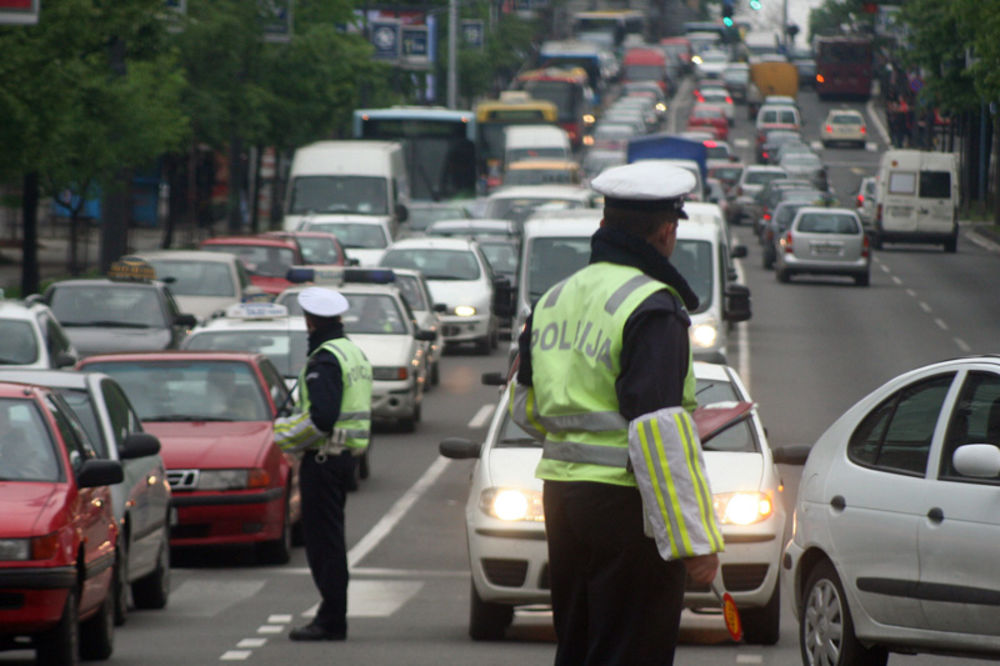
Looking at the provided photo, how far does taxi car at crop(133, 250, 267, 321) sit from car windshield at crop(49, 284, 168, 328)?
11.7ft

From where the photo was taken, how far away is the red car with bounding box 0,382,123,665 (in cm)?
928

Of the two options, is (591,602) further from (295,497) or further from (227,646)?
(295,497)

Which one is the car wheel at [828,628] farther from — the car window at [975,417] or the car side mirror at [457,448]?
the car side mirror at [457,448]

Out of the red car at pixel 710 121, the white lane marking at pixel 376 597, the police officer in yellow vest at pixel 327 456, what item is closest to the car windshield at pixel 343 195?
the white lane marking at pixel 376 597

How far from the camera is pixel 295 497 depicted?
14852 millimetres

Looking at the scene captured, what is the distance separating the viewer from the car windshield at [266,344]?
19.4 m

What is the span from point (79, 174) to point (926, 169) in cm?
2651

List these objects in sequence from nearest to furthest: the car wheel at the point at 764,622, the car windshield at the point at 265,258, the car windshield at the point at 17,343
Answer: the car wheel at the point at 764,622 < the car windshield at the point at 17,343 < the car windshield at the point at 265,258

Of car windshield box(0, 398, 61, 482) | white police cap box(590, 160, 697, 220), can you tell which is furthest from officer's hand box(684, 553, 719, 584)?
car windshield box(0, 398, 61, 482)

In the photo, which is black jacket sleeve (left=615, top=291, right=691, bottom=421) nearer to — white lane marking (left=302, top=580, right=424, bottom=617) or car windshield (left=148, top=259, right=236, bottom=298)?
white lane marking (left=302, top=580, right=424, bottom=617)

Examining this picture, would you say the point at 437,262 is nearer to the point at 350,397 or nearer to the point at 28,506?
the point at 350,397

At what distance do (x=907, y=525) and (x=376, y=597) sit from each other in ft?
16.0

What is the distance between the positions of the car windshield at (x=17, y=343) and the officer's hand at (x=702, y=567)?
12992 millimetres

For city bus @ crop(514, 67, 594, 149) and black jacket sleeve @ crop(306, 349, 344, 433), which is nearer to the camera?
black jacket sleeve @ crop(306, 349, 344, 433)
